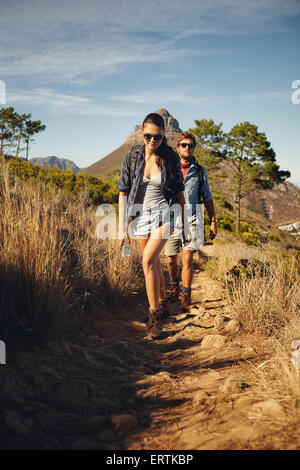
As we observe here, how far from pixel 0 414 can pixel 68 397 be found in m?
0.42

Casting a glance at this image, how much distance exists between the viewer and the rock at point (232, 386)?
2168 millimetres

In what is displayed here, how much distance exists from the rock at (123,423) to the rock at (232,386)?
2.00ft

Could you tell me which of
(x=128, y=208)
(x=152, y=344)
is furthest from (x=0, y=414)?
(x=128, y=208)

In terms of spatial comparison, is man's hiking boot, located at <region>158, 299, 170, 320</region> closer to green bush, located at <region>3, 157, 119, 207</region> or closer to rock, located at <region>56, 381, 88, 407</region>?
rock, located at <region>56, 381, 88, 407</region>

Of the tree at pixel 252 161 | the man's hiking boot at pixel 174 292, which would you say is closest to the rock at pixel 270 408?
the man's hiking boot at pixel 174 292

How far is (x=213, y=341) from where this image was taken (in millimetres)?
3191

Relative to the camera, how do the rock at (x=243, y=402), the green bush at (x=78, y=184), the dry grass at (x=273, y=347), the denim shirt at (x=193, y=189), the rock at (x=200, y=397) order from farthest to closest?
the green bush at (x=78, y=184) < the denim shirt at (x=193, y=189) < the rock at (x=200, y=397) < the rock at (x=243, y=402) < the dry grass at (x=273, y=347)

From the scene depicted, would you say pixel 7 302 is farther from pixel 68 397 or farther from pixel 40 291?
pixel 68 397

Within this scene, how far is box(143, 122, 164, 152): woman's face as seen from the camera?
329 centimetres

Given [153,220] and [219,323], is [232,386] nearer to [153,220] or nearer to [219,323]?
[219,323]

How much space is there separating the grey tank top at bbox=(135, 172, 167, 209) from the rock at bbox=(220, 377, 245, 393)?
1.72m

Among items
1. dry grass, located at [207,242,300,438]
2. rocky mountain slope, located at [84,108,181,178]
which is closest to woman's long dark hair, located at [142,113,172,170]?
dry grass, located at [207,242,300,438]

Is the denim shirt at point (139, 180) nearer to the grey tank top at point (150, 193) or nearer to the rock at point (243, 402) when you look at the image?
the grey tank top at point (150, 193)

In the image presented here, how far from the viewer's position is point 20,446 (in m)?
1.64
